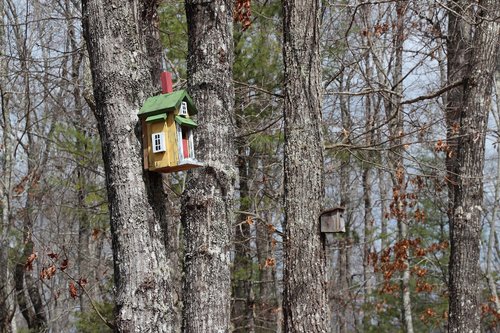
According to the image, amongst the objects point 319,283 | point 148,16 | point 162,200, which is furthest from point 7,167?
point 162,200

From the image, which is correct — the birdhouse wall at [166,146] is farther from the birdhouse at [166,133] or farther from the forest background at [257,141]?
the forest background at [257,141]

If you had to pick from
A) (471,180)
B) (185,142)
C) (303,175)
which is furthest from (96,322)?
(185,142)

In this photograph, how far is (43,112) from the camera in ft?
45.1

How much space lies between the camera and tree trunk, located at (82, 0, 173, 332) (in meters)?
3.03

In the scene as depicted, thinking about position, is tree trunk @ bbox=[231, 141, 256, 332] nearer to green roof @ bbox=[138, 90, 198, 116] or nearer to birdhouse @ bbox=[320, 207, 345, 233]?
birdhouse @ bbox=[320, 207, 345, 233]

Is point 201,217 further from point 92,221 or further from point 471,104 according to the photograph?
point 92,221

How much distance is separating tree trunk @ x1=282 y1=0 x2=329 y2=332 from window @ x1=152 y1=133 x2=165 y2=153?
8.95 ft

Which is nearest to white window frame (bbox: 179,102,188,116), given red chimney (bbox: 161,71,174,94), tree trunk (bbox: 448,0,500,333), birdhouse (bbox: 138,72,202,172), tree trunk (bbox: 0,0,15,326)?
birdhouse (bbox: 138,72,202,172)

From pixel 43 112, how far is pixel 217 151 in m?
10.9

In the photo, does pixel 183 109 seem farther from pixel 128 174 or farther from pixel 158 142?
pixel 128 174

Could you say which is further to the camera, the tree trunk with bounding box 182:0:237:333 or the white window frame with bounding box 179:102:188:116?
the tree trunk with bounding box 182:0:237:333

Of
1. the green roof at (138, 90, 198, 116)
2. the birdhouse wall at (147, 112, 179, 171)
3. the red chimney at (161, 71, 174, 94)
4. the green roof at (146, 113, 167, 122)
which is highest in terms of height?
the red chimney at (161, 71, 174, 94)

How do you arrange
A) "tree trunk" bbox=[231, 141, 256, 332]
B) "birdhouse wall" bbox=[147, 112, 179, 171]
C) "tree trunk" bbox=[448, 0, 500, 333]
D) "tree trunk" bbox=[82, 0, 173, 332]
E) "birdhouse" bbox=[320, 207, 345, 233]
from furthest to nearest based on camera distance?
"tree trunk" bbox=[231, 141, 256, 332]
"tree trunk" bbox=[448, 0, 500, 333]
"birdhouse" bbox=[320, 207, 345, 233]
"birdhouse wall" bbox=[147, 112, 179, 171]
"tree trunk" bbox=[82, 0, 173, 332]

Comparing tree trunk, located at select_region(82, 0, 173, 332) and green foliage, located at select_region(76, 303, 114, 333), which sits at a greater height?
tree trunk, located at select_region(82, 0, 173, 332)
